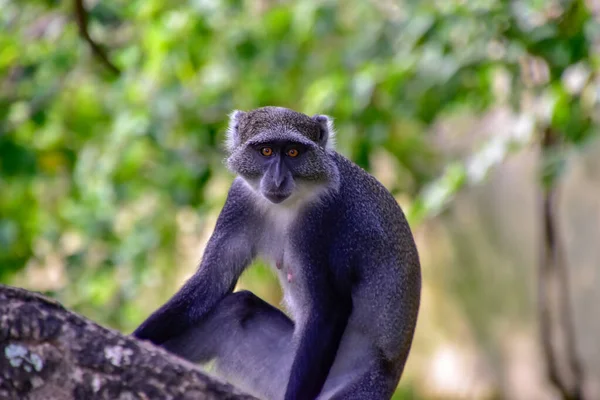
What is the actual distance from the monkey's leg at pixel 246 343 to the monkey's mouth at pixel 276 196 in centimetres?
50

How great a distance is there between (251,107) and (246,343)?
4307mm

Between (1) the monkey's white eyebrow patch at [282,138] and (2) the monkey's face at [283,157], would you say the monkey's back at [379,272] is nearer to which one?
(2) the monkey's face at [283,157]

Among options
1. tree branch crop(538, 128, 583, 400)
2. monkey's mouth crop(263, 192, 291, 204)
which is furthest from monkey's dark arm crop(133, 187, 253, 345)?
tree branch crop(538, 128, 583, 400)

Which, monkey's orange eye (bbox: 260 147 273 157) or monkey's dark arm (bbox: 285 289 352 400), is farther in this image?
monkey's orange eye (bbox: 260 147 273 157)

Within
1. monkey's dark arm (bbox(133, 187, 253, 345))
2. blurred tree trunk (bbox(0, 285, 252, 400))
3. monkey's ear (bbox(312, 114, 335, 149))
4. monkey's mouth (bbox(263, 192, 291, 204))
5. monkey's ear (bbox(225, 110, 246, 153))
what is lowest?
blurred tree trunk (bbox(0, 285, 252, 400))

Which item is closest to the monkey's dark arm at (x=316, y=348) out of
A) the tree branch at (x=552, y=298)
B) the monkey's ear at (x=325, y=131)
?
the monkey's ear at (x=325, y=131)

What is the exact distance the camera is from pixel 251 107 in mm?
8266

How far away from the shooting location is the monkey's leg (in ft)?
13.8

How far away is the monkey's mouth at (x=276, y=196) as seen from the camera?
4.07 metres

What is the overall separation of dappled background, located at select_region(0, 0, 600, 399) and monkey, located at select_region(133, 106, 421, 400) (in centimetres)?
70

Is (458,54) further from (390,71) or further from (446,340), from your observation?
(446,340)

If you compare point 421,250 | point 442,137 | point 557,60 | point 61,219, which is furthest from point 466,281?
point 557,60

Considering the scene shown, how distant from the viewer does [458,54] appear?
6094mm

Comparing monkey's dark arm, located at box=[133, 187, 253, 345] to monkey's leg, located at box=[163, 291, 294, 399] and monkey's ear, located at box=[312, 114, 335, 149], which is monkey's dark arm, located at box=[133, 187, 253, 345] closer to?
monkey's leg, located at box=[163, 291, 294, 399]
